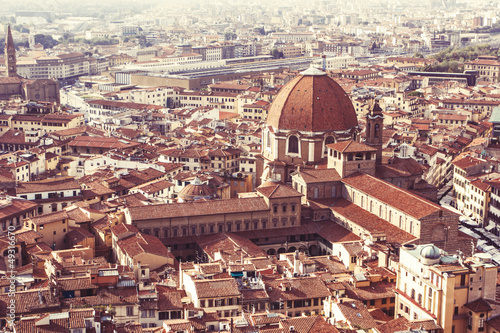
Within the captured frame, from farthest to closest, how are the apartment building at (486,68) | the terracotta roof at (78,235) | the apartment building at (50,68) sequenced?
the apartment building at (50,68) → the apartment building at (486,68) → the terracotta roof at (78,235)

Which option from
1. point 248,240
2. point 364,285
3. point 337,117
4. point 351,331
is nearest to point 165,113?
point 337,117

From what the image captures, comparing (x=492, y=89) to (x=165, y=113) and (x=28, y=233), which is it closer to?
(x=165, y=113)

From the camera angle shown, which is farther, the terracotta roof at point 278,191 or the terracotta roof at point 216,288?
the terracotta roof at point 278,191

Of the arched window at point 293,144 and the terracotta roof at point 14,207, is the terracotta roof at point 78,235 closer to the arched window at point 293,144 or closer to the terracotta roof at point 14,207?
the terracotta roof at point 14,207

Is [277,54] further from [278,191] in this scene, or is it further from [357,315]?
[357,315]

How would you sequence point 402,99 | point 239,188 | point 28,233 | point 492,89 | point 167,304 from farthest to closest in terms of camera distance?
point 492,89
point 402,99
point 239,188
point 28,233
point 167,304

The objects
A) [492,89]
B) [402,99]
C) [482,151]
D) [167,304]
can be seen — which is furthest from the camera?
[492,89]

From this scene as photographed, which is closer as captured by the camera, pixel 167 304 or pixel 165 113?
pixel 167 304

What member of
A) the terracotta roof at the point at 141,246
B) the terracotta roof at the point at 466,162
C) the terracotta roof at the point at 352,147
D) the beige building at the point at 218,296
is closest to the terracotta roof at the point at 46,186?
the terracotta roof at the point at 141,246
